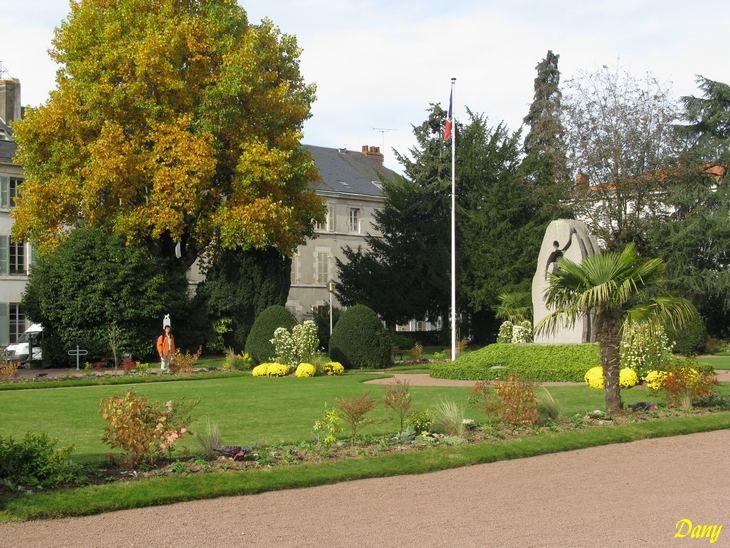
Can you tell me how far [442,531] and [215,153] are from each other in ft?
92.9

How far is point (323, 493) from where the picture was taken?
30.1ft

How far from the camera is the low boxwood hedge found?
23141 mm

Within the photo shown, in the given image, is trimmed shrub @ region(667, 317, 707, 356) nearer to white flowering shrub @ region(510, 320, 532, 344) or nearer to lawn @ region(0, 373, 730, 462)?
white flowering shrub @ region(510, 320, 532, 344)

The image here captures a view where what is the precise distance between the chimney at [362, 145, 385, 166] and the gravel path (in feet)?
192

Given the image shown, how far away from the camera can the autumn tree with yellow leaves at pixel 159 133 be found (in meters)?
33.5

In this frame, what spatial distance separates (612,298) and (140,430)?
7.84m

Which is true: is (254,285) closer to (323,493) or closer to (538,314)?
(538,314)

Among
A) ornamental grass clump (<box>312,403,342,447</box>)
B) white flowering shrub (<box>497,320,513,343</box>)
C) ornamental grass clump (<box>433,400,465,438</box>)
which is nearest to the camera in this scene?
ornamental grass clump (<box>312,403,342,447</box>)

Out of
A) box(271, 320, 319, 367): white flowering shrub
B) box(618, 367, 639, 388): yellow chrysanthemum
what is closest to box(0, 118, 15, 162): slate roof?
box(271, 320, 319, 367): white flowering shrub

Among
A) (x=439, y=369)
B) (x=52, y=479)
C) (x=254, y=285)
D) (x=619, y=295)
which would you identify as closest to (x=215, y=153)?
(x=254, y=285)

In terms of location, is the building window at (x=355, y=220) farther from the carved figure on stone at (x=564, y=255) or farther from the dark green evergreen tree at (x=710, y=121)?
the carved figure on stone at (x=564, y=255)

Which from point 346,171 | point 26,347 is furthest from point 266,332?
point 346,171

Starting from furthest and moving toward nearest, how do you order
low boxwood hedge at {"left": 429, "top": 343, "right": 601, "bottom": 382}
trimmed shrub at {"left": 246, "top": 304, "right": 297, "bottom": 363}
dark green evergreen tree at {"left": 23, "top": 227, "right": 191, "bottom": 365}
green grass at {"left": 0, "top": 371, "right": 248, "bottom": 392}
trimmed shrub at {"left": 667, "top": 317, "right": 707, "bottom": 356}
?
trimmed shrub at {"left": 667, "top": 317, "right": 707, "bottom": 356}
dark green evergreen tree at {"left": 23, "top": 227, "right": 191, "bottom": 365}
trimmed shrub at {"left": 246, "top": 304, "right": 297, "bottom": 363}
green grass at {"left": 0, "top": 371, "right": 248, "bottom": 392}
low boxwood hedge at {"left": 429, "top": 343, "right": 601, "bottom": 382}
